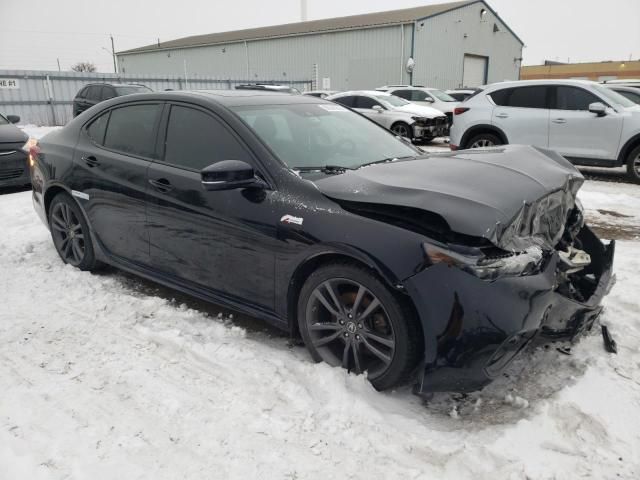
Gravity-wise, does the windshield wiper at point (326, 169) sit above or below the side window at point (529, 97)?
below

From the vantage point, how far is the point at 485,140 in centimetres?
980

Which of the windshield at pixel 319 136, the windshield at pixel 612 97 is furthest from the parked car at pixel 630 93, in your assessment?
the windshield at pixel 319 136

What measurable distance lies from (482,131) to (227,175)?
800cm

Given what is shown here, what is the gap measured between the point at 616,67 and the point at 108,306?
61199 mm

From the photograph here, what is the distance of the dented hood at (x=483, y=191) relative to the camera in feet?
8.06

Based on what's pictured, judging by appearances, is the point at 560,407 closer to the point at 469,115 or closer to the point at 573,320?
the point at 573,320

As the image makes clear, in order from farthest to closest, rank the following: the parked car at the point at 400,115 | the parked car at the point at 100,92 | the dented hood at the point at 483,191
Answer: the parked car at the point at 100,92 < the parked car at the point at 400,115 < the dented hood at the point at 483,191

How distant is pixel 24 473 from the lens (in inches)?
86.1

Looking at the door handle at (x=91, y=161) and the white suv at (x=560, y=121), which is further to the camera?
the white suv at (x=560, y=121)

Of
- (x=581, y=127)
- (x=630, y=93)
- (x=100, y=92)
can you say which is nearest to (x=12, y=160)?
(x=100, y=92)

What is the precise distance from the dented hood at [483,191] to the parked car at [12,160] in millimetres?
7323

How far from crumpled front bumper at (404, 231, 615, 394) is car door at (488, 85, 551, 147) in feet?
24.8

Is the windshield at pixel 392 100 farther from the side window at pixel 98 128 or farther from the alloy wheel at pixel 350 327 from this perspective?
the alloy wheel at pixel 350 327

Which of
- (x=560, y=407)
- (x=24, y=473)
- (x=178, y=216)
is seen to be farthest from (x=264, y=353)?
(x=560, y=407)
